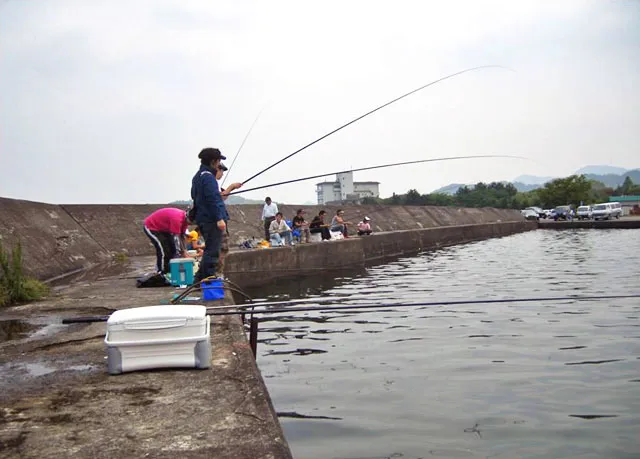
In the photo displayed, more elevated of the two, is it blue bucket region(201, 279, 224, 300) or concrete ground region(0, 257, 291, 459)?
blue bucket region(201, 279, 224, 300)

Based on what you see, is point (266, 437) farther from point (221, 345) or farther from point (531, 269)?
point (531, 269)

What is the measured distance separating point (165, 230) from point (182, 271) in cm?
98

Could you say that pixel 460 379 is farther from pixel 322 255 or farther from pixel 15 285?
pixel 322 255

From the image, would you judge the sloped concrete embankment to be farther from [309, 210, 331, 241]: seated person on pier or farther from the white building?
the white building

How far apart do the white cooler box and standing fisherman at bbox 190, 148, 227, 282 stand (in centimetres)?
263

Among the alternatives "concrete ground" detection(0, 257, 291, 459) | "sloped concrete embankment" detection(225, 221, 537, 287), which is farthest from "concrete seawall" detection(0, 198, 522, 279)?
"concrete ground" detection(0, 257, 291, 459)

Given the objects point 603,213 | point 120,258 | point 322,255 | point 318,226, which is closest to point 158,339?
point 120,258

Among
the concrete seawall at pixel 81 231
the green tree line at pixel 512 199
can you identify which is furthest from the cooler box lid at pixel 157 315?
the green tree line at pixel 512 199

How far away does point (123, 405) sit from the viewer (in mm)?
2947

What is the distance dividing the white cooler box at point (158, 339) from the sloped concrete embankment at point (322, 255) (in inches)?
297

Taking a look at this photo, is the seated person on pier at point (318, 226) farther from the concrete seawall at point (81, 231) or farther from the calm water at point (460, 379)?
the calm water at point (460, 379)

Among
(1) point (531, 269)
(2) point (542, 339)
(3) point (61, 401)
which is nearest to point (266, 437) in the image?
(3) point (61, 401)

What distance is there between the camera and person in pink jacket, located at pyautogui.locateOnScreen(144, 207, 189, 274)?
7730mm

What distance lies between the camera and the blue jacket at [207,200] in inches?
238
